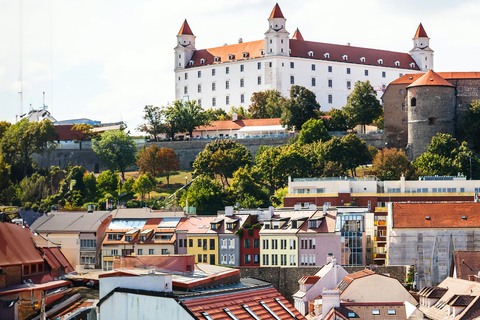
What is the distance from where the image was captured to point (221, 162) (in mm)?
90625

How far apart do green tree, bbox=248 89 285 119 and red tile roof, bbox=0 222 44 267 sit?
2740 inches

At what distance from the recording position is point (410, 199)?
7406 cm

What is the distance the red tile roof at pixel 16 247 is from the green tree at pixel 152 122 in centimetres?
6532

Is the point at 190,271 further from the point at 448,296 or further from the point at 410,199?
the point at 410,199

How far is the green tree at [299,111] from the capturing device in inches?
3960

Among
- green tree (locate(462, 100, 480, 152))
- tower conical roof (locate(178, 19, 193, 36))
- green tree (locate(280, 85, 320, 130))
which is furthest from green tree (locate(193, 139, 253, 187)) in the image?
tower conical roof (locate(178, 19, 193, 36))

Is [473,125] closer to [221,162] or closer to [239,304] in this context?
[221,162]

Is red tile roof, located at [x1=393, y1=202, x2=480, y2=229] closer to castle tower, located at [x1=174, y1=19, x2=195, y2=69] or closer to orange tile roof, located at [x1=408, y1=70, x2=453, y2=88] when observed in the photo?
orange tile roof, located at [x1=408, y1=70, x2=453, y2=88]

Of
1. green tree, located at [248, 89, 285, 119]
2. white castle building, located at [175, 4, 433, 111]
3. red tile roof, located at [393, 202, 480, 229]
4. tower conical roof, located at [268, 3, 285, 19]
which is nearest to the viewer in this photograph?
red tile roof, located at [393, 202, 480, 229]

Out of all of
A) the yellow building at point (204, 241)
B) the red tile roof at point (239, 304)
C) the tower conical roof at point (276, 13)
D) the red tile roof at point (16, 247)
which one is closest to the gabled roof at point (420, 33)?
the tower conical roof at point (276, 13)

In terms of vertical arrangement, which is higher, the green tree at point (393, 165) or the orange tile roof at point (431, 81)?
the orange tile roof at point (431, 81)

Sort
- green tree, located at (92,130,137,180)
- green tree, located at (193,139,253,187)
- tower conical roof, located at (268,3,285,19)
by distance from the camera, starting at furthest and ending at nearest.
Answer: tower conical roof, located at (268,3,285,19) → green tree, located at (92,130,137,180) → green tree, located at (193,139,253,187)

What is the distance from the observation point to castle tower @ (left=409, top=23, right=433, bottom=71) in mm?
125875

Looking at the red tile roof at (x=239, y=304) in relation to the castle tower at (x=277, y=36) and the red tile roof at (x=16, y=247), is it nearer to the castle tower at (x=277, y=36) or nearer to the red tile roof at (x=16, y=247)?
the red tile roof at (x=16, y=247)
